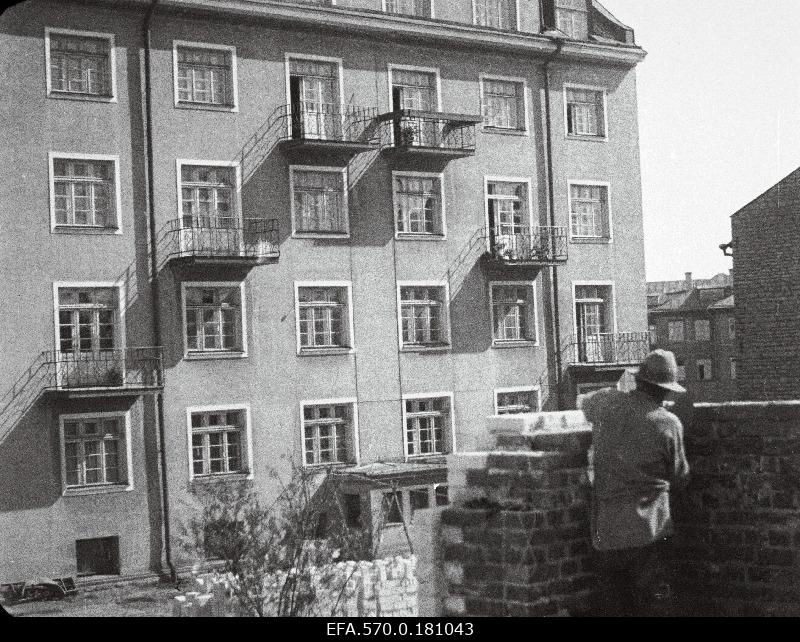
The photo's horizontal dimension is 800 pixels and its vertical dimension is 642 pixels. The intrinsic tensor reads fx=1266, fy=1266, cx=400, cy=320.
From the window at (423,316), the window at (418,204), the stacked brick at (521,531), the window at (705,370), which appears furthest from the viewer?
the window at (705,370)

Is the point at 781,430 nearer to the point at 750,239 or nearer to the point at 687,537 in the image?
the point at 687,537

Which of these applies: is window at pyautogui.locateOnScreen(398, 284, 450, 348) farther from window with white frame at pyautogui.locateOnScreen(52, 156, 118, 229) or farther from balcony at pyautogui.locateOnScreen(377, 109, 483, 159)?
window with white frame at pyautogui.locateOnScreen(52, 156, 118, 229)

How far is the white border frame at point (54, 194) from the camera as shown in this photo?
28.7 metres

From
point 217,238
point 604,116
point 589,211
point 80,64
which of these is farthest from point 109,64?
point 604,116

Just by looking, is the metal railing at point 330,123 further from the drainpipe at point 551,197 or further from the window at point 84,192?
the drainpipe at point 551,197

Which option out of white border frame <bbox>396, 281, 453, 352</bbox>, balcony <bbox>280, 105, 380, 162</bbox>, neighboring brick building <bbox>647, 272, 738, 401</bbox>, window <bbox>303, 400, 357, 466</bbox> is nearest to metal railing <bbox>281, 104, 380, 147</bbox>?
balcony <bbox>280, 105, 380, 162</bbox>

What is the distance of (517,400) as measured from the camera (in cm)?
3603

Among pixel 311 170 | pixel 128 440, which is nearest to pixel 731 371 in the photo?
pixel 311 170

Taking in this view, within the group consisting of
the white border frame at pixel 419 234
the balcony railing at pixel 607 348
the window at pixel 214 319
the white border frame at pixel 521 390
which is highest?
the white border frame at pixel 419 234

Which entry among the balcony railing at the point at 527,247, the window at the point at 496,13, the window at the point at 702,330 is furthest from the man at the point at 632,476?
the window at the point at 702,330

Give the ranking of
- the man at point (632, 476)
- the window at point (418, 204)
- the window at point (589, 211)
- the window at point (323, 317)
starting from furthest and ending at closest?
the window at point (589, 211) < the window at point (418, 204) < the window at point (323, 317) < the man at point (632, 476)

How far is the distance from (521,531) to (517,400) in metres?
29.4

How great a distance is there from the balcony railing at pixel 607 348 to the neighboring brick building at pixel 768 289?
4.97 metres

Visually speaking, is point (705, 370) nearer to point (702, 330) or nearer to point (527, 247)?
point (702, 330)
